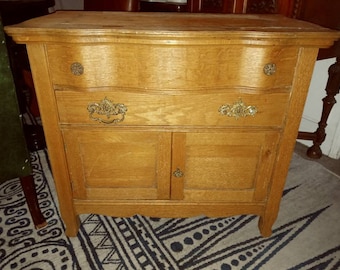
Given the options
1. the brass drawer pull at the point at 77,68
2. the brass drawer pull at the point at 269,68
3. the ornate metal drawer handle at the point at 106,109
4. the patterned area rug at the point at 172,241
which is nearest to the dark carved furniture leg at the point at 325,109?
the patterned area rug at the point at 172,241

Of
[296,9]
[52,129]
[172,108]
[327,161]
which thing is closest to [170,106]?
[172,108]

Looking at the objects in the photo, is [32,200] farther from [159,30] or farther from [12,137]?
[159,30]

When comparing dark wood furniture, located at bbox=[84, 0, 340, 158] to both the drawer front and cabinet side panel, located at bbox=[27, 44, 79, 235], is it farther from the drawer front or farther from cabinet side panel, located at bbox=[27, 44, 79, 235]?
cabinet side panel, located at bbox=[27, 44, 79, 235]

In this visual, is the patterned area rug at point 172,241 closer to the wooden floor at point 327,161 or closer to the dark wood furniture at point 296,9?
the wooden floor at point 327,161

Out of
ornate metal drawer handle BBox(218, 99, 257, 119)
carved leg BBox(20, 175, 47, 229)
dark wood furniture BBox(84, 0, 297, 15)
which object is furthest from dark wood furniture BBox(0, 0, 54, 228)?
ornate metal drawer handle BBox(218, 99, 257, 119)

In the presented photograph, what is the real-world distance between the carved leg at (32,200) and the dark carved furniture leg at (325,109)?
186 cm

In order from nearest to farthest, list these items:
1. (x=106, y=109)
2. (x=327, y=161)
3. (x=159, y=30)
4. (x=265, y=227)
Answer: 1. (x=159, y=30)
2. (x=106, y=109)
3. (x=265, y=227)
4. (x=327, y=161)

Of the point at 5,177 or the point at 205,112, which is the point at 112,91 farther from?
the point at 5,177

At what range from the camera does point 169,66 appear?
1.14 meters

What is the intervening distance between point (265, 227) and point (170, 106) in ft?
2.80

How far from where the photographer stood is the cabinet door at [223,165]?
1321mm

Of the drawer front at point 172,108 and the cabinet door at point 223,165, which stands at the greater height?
the drawer front at point 172,108

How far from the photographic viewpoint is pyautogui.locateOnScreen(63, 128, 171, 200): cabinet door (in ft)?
4.30

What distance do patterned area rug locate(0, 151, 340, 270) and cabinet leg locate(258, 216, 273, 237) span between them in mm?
36
